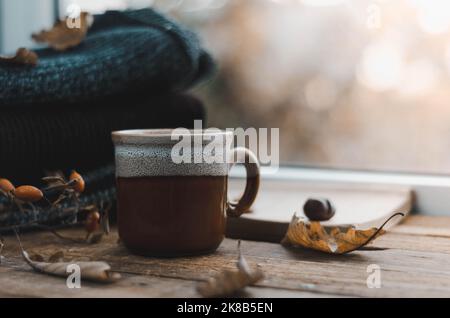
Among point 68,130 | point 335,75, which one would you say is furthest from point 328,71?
point 68,130

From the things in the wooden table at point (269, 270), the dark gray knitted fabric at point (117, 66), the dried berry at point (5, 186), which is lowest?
the wooden table at point (269, 270)

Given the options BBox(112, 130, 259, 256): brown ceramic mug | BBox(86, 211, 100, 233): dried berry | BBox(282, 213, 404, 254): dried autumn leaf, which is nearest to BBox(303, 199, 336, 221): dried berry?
BBox(282, 213, 404, 254): dried autumn leaf

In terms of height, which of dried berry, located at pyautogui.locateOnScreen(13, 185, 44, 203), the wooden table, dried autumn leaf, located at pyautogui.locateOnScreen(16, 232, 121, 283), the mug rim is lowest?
the wooden table

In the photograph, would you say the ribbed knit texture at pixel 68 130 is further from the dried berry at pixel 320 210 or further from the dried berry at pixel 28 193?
the dried berry at pixel 320 210

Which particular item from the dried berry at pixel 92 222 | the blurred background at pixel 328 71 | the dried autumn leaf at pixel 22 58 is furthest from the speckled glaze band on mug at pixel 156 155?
the blurred background at pixel 328 71

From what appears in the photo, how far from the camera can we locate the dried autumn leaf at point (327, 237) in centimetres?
70

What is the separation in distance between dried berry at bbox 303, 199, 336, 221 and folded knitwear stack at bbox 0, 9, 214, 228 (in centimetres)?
26

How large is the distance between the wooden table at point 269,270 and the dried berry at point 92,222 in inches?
0.9

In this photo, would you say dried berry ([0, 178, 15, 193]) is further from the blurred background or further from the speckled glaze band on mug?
the blurred background

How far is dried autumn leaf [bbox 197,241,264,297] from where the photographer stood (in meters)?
0.55

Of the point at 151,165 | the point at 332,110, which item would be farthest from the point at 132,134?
the point at 332,110

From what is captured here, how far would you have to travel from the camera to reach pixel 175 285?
0.59 meters

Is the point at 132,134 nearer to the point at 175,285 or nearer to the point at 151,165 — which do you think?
the point at 151,165
